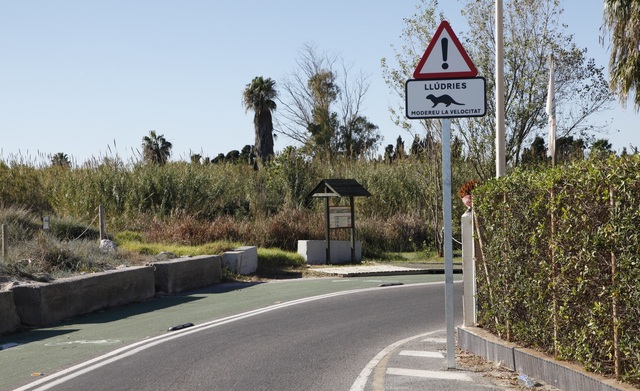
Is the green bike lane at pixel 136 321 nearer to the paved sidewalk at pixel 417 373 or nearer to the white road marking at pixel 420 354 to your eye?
the paved sidewalk at pixel 417 373

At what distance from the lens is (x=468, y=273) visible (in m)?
10.8

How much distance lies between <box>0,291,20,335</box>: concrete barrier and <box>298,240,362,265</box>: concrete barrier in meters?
12.4

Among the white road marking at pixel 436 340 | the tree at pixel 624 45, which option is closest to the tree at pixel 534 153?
the tree at pixel 624 45

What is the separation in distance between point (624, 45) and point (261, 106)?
35021 millimetres

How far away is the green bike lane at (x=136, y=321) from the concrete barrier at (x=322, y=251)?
360 centimetres

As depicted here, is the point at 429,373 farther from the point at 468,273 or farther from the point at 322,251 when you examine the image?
the point at 322,251

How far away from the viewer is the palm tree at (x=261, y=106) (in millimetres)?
54594

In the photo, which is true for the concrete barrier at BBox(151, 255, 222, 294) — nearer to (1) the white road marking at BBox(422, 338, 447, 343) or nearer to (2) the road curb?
(1) the white road marking at BBox(422, 338, 447, 343)

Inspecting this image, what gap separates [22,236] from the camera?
2041 centimetres

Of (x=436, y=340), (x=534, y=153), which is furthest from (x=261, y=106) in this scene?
(x=436, y=340)

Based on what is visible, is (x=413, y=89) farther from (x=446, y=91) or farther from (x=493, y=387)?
(x=493, y=387)

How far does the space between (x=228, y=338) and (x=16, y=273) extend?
5305mm

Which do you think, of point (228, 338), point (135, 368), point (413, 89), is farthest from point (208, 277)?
point (413, 89)

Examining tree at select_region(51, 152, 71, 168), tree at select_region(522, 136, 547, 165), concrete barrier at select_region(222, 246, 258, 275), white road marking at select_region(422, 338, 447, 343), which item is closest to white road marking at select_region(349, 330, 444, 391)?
white road marking at select_region(422, 338, 447, 343)
